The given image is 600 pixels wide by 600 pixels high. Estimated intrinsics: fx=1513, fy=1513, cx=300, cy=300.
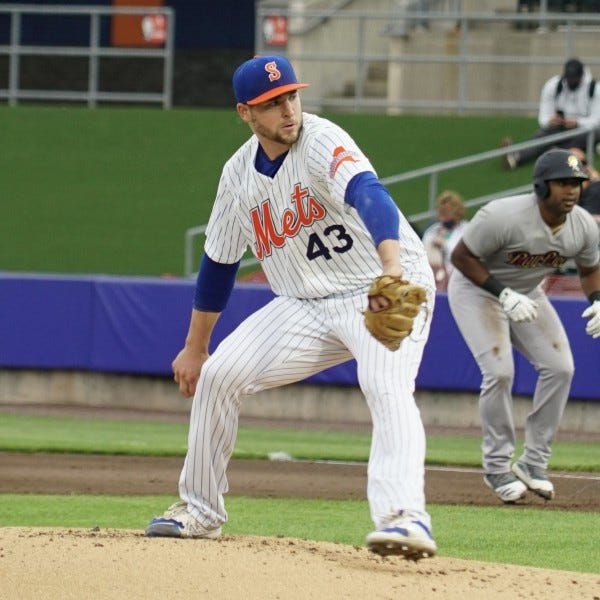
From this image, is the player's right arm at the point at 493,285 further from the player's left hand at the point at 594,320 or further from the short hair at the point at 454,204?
the short hair at the point at 454,204

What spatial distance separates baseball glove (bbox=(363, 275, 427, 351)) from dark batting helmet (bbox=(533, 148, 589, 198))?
330cm

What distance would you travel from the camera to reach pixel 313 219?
6.20 m

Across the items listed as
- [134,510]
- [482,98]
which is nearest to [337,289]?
[134,510]

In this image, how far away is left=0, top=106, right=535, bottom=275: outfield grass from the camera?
2012 cm

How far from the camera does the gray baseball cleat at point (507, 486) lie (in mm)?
9211

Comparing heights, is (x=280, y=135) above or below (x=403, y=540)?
above

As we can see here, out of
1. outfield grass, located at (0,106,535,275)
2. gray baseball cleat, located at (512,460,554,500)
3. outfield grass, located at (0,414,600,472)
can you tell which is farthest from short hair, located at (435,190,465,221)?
gray baseball cleat, located at (512,460,554,500)

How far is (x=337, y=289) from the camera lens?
6.28m

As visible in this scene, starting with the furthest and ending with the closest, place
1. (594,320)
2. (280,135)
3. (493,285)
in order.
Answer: (493,285), (594,320), (280,135)

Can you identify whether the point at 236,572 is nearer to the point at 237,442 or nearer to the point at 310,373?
the point at 310,373

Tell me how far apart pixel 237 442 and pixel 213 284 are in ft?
21.1

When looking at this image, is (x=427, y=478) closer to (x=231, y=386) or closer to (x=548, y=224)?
(x=548, y=224)

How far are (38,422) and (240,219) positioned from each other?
8.61 meters

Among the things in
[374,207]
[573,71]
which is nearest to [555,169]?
[374,207]
